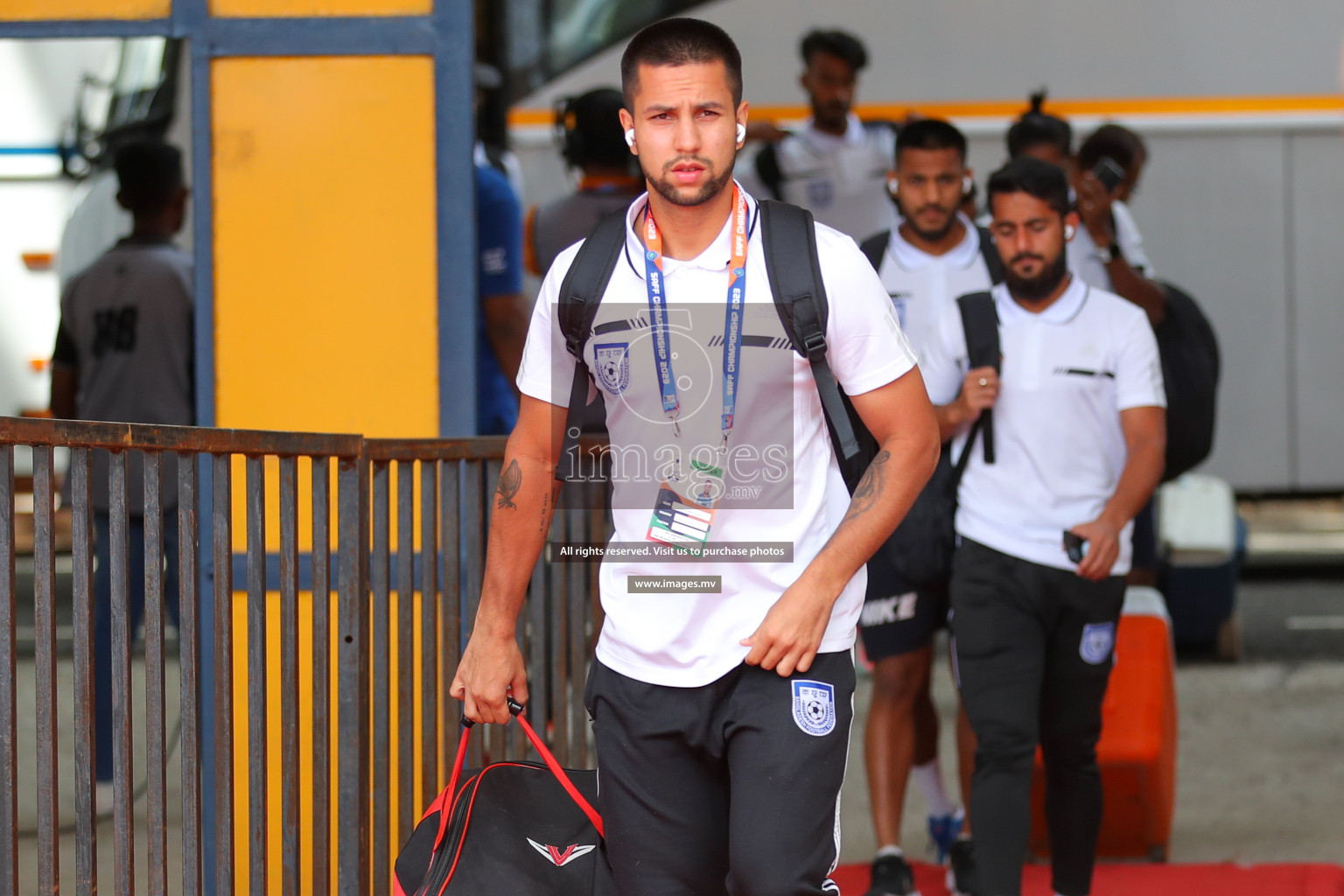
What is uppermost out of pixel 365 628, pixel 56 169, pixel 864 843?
pixel 56 169

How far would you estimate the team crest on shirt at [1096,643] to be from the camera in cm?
378

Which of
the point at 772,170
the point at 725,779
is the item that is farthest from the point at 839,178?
the point at 725,779

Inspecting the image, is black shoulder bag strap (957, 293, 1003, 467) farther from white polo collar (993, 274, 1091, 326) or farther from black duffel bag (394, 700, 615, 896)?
black duffel bag (394, 700, 615, 896)

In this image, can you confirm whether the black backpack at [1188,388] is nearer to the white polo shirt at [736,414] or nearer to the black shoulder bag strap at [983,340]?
the black shoulder bag strap at [983,340]

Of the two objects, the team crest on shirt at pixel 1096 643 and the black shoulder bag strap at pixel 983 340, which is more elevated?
the black shoulder bag strap at pixel 983 340

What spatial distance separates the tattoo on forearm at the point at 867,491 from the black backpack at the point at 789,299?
0.06m

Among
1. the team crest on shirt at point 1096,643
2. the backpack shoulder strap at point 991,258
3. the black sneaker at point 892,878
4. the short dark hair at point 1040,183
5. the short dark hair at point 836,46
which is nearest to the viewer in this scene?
→ the team crest on shirt at point 1096,643

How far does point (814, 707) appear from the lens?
7.99 ft

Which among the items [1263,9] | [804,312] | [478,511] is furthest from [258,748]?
[1263,9]

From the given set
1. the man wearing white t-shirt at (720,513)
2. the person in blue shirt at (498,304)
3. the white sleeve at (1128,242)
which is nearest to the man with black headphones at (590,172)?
the person in blue shirt at (498,304)

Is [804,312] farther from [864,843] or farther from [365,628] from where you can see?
[864,843]

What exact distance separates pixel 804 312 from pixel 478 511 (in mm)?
1288

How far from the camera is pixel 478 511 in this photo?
3465 mm

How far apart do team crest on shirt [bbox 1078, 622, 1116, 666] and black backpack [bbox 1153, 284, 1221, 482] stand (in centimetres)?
99
